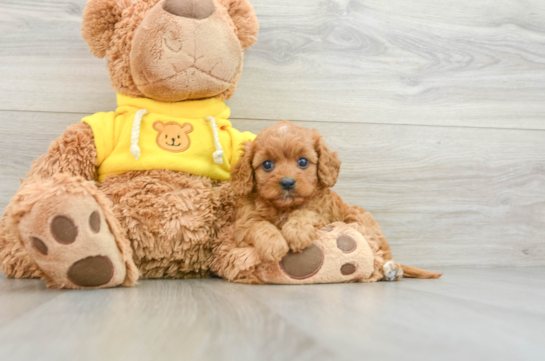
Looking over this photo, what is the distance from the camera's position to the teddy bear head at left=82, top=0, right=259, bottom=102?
95 centimetres

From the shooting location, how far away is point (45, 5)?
4.04ft

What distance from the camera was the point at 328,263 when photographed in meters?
0.89

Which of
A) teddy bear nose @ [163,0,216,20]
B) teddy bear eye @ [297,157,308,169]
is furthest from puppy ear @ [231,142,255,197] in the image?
teddy bear nose @ [163,0,216,20]

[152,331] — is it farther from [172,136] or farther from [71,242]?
[172,136]

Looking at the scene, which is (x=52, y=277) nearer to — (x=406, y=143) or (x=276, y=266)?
(x=276, y=266)

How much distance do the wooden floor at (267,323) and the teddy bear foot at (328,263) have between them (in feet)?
0.14

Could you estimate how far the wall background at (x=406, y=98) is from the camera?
1.24 meters

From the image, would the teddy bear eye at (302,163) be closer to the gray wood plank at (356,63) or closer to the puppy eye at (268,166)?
the puppy eye at (268,166)

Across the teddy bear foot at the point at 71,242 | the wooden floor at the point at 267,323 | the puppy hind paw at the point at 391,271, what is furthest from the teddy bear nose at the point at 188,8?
the puppy hind paw at the point at 391,271

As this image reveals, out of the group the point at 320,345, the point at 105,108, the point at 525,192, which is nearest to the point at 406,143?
the point at 525,192

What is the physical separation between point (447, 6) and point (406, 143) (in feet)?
1.57

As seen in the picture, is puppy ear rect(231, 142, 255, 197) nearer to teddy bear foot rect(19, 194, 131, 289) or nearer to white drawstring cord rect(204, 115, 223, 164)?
white drawstring cord rect(204, 115, 223, 164)

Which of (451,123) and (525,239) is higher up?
(451,123)

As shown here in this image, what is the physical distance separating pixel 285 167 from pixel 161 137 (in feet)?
1.04
